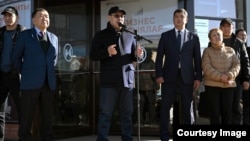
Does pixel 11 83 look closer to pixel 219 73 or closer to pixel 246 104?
pixel 219 73

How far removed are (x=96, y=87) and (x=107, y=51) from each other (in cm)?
251

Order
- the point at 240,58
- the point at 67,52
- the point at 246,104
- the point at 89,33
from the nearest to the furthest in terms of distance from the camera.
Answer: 1. the point at 240,58
2. the point at 246,104
3. the point at 67,52
4. the point at 89,33

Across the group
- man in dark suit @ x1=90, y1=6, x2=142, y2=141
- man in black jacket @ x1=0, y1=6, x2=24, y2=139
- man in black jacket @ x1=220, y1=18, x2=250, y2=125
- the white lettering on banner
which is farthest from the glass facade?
man in dark suit @ x1=90, y1=6, x2=142, y2=141

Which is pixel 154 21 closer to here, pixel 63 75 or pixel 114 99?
pixel 63 75

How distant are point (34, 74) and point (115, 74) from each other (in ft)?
3.42

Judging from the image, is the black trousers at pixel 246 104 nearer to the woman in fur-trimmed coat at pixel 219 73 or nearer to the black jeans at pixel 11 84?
the woman in fur-trimmed coat at pixel 219 73

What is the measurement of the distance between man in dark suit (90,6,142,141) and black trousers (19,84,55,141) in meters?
0.67

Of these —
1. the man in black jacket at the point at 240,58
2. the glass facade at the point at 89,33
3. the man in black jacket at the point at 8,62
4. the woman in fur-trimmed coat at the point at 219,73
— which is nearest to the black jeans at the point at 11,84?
the man in black jacket at the point at 8,62

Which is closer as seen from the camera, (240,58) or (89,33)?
(240,58)

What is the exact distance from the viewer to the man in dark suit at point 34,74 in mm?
5523

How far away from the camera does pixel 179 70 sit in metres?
6.03

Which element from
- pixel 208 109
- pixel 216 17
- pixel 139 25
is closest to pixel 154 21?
pixel 139 25

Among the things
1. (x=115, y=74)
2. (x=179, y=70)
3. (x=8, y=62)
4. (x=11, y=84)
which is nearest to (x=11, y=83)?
(x=11, y=84)

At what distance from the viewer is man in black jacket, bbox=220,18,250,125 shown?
642 cm
